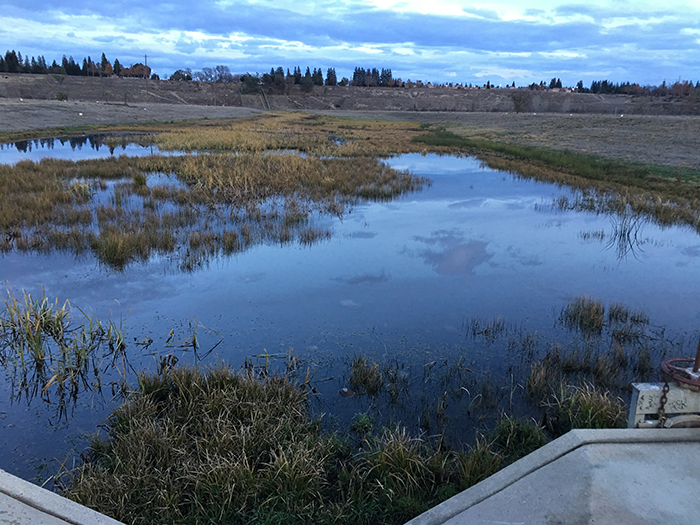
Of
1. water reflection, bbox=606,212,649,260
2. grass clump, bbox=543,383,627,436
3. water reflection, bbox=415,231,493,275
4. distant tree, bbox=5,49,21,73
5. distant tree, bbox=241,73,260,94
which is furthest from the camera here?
distant tree, bbox=241,73,260,94

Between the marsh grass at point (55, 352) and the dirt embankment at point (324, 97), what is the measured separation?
70335 millimetres

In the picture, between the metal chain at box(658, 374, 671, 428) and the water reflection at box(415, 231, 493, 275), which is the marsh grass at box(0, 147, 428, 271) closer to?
the water reflection at box(415, 231, 493, 275)

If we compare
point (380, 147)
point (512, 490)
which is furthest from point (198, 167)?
point (512, 490)

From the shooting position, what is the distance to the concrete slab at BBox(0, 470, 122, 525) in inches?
126

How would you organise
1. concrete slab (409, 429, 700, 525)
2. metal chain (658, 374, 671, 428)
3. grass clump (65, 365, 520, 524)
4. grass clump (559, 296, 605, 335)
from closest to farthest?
concrete slab (409, 429, 700, 525)
grass clump (65, 365, 520, 524)
metal chain (658, 374, 671, 428)
grass clump (559, 296, 605, 335)

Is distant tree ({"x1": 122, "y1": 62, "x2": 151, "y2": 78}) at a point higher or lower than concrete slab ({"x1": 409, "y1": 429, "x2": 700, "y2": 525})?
higher

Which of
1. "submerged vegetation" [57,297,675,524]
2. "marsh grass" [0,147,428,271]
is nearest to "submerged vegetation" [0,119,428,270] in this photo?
"marsh grass" [0,147,428,271]

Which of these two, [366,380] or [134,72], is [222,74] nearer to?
[134,72]

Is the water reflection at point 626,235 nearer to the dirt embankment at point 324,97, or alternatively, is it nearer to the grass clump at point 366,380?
the grass clump at point 366,380

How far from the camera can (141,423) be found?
15.9 ft

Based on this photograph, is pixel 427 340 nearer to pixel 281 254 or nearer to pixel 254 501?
pixel 254 501

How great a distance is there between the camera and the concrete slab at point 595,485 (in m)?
3.20

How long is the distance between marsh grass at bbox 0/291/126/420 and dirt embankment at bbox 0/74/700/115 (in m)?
70.3

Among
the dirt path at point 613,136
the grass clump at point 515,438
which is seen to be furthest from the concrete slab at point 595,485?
the dirt path at point 613,136
